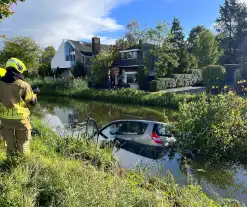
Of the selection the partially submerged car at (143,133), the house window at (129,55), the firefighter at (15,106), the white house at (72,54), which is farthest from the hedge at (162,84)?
the firefighter at (15,106)

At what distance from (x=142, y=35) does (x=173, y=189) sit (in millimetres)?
27086

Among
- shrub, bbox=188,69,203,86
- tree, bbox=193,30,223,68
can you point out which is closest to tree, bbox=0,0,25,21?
shrub, bbox=188,69,203,86

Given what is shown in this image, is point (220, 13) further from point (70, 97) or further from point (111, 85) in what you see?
point (70, 97)

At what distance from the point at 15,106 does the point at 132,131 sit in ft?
15.0

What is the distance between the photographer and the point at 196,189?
153 inches

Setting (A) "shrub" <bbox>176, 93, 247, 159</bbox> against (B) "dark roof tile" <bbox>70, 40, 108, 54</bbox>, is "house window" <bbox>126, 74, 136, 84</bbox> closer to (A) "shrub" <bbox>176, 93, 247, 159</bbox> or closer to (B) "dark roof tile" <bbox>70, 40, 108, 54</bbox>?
(B) "dark roof tile" <bbox>70, 40, 108, 54</bbox>

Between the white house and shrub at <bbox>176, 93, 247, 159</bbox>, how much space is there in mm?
35733

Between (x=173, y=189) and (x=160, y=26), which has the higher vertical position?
(x=160, y=26)

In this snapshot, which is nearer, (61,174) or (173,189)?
(61,174)

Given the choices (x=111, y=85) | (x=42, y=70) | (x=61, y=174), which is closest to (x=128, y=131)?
(x=61, y=174)

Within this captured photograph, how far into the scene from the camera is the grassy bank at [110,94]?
2066 cm

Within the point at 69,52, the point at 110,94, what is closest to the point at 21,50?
the point at 69,52

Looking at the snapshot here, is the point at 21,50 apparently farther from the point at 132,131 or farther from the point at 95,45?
the point at 132,131

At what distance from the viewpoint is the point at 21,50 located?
39.3 metres
